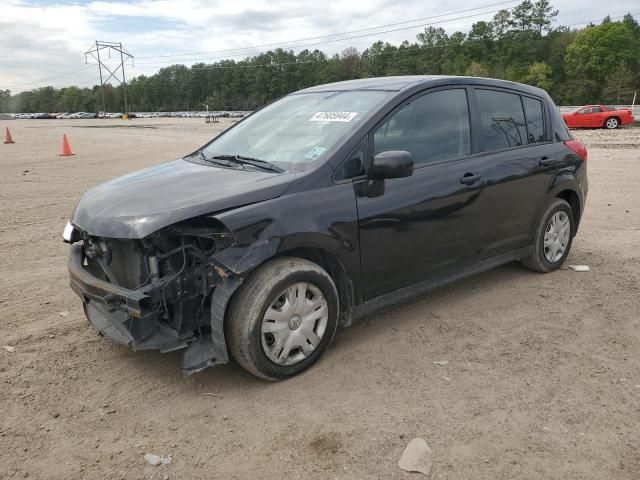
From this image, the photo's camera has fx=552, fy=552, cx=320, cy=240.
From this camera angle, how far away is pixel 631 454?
2.69 metres

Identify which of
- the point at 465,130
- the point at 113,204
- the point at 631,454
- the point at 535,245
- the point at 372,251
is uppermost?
the point at 465,130

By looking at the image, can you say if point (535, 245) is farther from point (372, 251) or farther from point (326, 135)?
point (326, 135)

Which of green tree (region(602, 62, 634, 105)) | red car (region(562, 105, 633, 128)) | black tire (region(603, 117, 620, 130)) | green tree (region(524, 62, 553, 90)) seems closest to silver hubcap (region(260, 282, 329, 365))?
red car (region(562, 105, 633, 128))

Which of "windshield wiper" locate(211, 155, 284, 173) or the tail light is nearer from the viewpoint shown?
"windshield wiper" locate(211, 155, 284, 173)

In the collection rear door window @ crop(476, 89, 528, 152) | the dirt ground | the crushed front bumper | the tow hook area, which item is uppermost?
rear door window @ crop(476, 89, 528, 152)

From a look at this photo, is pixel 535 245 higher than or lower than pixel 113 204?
lower

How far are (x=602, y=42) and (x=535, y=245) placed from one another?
9064cm

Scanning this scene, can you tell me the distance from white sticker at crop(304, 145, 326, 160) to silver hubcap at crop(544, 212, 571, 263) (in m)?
2.60

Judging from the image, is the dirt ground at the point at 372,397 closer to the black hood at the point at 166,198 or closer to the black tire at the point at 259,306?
the black tire at the point at 259,306

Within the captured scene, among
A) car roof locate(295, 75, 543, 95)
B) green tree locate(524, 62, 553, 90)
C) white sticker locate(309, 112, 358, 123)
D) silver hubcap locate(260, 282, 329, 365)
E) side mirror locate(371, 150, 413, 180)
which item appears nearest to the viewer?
silver hubcap locate(260, 282, 329, 365)

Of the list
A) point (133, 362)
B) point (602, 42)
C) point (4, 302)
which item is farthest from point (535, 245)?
point (602, 42)

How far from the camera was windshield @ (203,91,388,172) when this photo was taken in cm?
369

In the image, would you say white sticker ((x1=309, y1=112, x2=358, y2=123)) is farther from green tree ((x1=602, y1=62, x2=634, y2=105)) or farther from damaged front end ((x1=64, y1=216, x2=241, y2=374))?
green tree ((x1=602, y1=62, x2=634, y2=105))

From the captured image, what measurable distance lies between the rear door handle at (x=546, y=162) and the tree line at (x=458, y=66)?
5772cm
